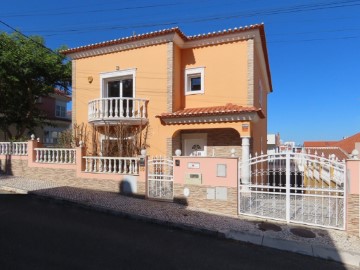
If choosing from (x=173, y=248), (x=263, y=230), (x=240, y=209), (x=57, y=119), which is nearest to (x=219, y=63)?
(x=240, y=209)

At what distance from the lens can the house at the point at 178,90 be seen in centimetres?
1138

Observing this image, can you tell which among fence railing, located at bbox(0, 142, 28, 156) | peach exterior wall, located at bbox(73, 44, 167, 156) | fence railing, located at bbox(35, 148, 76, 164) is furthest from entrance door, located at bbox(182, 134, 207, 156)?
fence railing, located at bbox(0, 142, 28, 156)

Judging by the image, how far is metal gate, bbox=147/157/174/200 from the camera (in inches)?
339

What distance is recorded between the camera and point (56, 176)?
442 inches

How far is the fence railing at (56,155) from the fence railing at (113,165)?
3.22 feet

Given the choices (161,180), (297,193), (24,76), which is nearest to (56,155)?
(161,180)

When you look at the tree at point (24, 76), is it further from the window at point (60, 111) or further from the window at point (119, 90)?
the window at point (60, 111)

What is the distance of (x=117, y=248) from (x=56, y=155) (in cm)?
779

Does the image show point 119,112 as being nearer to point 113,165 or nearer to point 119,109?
point 119,109

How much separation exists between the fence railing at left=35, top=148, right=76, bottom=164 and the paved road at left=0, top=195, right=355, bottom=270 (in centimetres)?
444

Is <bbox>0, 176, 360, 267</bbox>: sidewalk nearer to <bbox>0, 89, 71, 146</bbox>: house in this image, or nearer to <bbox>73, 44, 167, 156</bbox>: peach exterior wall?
<bbox>73, 44, 167, 156</bbox>: peach exterior wall

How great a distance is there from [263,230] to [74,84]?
12161 millimetres

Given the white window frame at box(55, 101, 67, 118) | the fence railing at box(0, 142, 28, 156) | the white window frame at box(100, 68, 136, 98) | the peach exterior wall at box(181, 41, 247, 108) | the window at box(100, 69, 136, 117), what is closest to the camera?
the peach exterior wall at box(181, 41, 247, 108)

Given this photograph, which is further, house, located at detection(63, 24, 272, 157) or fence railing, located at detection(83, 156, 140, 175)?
house, located at detection(63, 24, 272, 157)
